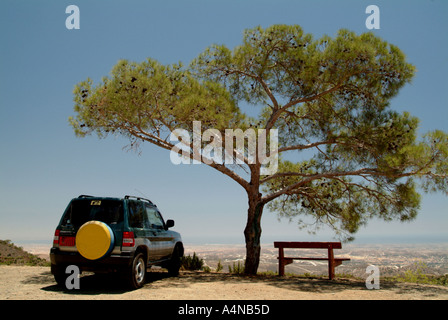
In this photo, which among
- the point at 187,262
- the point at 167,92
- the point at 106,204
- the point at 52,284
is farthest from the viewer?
the point at 187,262

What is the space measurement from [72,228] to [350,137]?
8797mm

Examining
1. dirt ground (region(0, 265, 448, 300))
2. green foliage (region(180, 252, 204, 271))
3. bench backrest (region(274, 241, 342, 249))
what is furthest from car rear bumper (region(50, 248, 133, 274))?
green foliage (region(180, 252, 204, 271))

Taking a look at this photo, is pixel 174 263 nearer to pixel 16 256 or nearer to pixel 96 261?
pixel 96 261

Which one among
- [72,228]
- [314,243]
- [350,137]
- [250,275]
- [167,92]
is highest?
[167,92]

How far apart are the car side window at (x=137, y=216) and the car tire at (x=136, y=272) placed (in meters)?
0.71

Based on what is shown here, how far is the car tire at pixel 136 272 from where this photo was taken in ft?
25.8

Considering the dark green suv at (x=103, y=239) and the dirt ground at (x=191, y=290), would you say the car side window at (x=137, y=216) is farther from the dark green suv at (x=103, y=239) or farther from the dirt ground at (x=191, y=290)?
the dirt ground at (x=191, y=290)

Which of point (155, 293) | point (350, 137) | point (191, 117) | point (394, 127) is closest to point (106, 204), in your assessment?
point (155, 293)

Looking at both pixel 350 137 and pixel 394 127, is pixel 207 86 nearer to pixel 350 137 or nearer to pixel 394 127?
pixel 350 137

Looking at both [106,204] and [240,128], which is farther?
[240,128]

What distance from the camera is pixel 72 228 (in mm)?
7980

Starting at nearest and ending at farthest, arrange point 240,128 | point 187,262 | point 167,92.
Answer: point 167,92 < point 240,128 < point 187,262

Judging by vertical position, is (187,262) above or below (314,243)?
below

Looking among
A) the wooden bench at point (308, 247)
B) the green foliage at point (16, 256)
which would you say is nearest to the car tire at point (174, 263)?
the wooden bench at point (308, 247)
